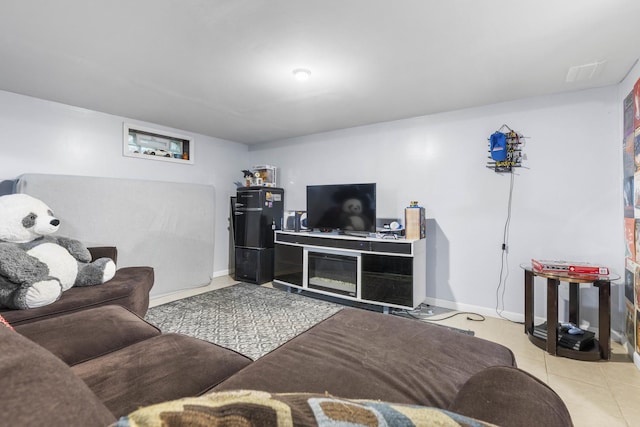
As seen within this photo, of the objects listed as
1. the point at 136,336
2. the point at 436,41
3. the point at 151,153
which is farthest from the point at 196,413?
the point at 151,153

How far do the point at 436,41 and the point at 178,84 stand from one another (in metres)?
2.25

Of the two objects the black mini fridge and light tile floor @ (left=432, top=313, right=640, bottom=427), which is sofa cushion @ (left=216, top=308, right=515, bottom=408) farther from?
the black mini fridge

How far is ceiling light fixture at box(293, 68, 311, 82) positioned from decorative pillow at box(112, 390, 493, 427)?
8.19 ft

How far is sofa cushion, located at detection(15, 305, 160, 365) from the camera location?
1.29 meters

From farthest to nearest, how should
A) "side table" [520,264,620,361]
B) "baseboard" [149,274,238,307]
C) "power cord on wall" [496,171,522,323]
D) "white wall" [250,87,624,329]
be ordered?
1. "baseboard" [149,274,238,307]
2. "power cord on wall" [496,171,522,323]
3. "white wall" [250,87,624,329]
4. "side table" [520,264,620,361]

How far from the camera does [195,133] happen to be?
455 centimetres

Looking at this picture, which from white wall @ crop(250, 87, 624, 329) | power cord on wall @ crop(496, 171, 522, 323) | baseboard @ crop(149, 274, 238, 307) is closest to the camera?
white wall @ crop(250, 87, 624, 329)

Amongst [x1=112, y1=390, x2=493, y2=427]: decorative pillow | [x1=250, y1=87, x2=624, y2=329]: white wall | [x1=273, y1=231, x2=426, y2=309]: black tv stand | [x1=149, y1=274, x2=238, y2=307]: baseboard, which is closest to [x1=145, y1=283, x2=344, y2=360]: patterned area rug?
[x1=149, y1=274, x2=238, y2=307]: baseboard

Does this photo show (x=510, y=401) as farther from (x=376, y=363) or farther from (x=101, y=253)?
(x=101, y=253)

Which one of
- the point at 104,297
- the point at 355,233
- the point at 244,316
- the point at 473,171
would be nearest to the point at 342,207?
the point at 355,233

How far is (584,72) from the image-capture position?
7.99 feet

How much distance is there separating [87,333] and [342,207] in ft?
9.64

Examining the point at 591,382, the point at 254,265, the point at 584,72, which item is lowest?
the point at 591,382

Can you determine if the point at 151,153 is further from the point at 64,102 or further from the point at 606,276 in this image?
the point at 606,276
